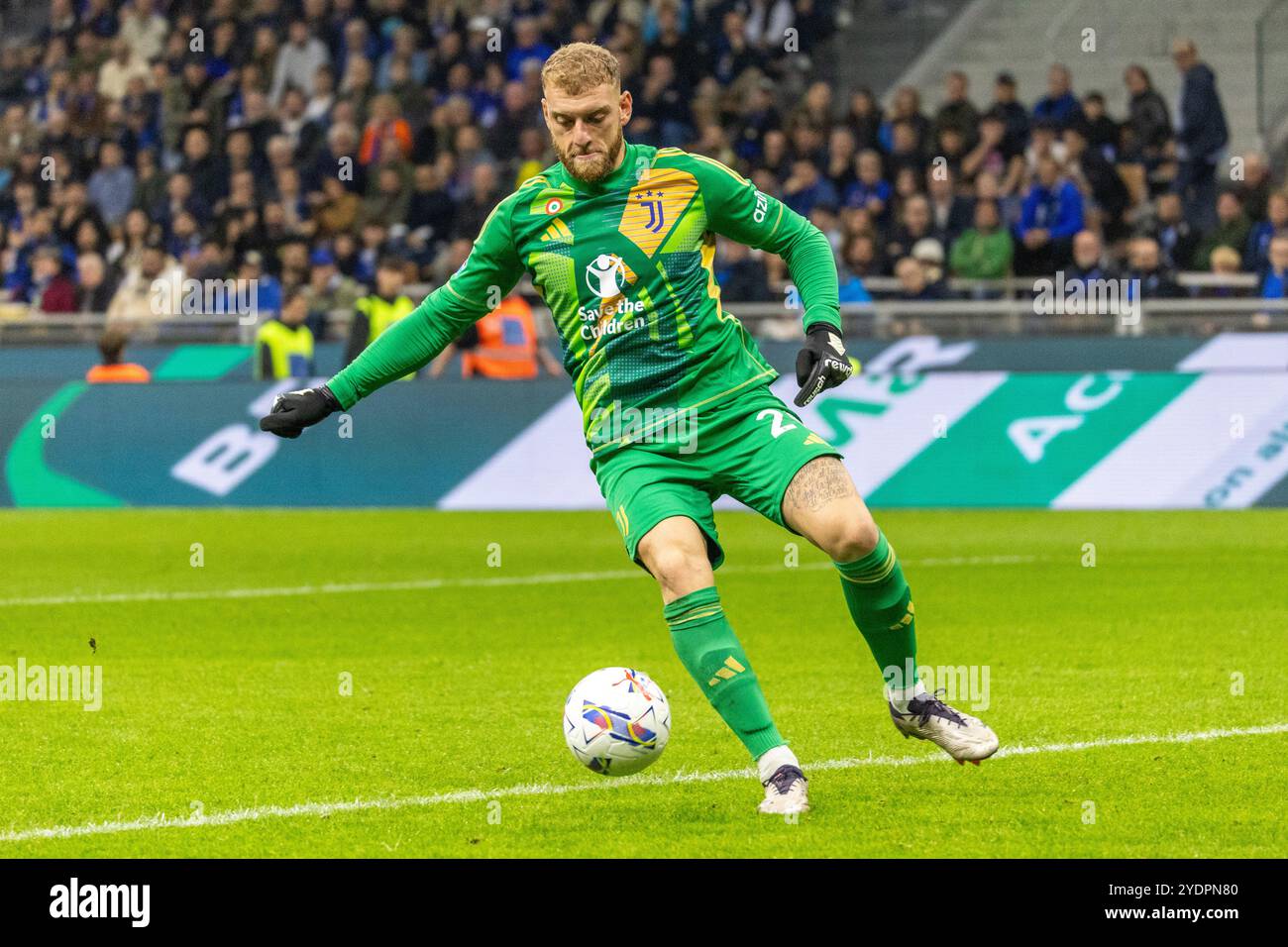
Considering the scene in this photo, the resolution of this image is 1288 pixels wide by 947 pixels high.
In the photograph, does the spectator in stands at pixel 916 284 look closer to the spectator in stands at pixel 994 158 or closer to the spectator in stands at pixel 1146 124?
the spectator in stands at pixel 994 158

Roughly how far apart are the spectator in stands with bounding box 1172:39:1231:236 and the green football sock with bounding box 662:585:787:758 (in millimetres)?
14324

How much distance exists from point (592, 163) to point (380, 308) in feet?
38.8

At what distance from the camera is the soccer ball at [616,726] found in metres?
5.92

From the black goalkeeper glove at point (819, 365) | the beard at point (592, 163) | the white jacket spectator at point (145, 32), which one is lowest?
the black goalkeeper glove at point (819, 365)

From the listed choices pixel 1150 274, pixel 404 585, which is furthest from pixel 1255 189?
pixel 404 585

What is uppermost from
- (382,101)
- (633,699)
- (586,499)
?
(382,101)

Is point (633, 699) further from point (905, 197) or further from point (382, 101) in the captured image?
point (382, 101)

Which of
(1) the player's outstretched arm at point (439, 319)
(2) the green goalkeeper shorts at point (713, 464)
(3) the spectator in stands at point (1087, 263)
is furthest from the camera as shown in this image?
(3) the spectator in stands at point (1087, 263)

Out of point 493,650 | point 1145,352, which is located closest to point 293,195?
point 1145,352

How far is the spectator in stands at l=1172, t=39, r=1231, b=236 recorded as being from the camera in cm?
1902

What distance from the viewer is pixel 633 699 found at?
594 centimetres

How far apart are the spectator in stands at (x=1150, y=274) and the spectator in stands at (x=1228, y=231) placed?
0.51m

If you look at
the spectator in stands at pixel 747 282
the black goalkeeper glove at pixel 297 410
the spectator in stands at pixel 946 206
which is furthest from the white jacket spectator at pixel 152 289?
the black goalkeeper glove at pixel 297 410

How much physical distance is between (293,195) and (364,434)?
6444 millimetres
